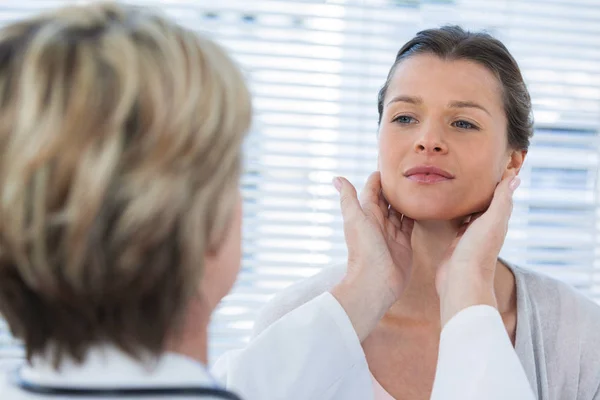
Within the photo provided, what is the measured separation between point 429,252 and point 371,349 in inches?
9.1

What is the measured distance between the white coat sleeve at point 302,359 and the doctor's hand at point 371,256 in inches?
2.4

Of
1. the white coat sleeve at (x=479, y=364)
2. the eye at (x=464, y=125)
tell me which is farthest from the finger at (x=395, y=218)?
the white coat sleeve at (x=479, y=364)

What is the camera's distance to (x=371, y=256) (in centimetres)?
A: 130

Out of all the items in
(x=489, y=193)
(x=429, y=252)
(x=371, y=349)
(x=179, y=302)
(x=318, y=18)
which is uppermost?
(x=318, y=18)

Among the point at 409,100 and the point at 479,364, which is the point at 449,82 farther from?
the point at 479,364

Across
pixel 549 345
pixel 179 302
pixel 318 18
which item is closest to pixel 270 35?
pixel 318 18

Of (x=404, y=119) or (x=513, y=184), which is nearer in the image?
(x=513, y=184)

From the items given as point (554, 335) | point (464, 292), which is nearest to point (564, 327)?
point (554, 335)

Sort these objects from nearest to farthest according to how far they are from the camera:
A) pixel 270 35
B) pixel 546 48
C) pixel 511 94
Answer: pixel 511 94
pixel 270 35
pixel 546 48

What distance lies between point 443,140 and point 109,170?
2.95 feet

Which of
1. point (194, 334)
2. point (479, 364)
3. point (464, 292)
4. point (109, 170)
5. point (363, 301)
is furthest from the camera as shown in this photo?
point (363, 301)

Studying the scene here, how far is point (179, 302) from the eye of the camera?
0.64 metres

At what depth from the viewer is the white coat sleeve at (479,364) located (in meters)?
0.91

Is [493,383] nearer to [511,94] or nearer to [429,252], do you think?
[429,252]
